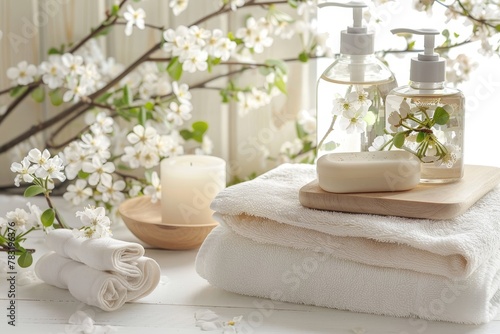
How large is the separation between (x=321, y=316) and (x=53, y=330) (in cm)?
28

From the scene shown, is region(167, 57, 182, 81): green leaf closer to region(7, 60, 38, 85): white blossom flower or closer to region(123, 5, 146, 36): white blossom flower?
region(123, 5, 146, 36): white blossom flower

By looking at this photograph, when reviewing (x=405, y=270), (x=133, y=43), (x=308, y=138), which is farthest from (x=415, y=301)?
(x=133, y=43)

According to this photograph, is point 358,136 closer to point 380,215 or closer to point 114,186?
point 380,215

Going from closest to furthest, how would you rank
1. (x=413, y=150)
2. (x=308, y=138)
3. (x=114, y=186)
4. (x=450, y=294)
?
(x=450, y=294)
(x=413, y=150)
(x=114, y=186)
(x=308, y=138)

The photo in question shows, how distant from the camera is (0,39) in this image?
4.56 ft

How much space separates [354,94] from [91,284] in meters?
0.37

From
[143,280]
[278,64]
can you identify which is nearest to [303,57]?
[278,64]

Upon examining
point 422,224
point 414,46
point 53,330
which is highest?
point 414,46

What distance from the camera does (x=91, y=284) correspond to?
953 millimetres

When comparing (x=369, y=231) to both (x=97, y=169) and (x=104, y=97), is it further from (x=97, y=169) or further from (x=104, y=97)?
(x=104, y=97)

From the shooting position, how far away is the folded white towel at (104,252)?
953mm

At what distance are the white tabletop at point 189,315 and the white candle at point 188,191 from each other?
13 cm

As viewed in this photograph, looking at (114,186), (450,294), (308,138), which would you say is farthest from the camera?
(308,138)

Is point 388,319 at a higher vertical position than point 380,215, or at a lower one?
lower
